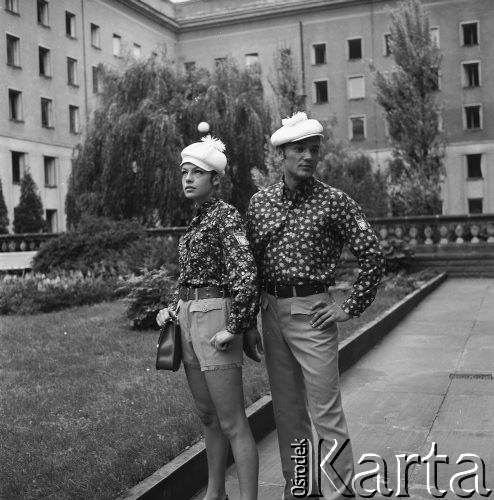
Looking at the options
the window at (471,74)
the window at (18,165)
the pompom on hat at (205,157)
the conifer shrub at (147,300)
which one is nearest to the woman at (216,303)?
the pompom on hat at (205,157)

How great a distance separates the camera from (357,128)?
54219 millimetres

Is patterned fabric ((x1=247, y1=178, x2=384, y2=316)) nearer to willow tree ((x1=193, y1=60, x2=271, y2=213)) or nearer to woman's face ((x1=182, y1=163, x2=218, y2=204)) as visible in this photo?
woman's face ((x1=182, y1=163, x2=218, y2=204))

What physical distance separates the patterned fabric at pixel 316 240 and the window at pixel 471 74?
50260 millimetres

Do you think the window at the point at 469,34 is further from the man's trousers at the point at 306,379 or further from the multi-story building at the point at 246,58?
the man's trousers at the point at 306,379

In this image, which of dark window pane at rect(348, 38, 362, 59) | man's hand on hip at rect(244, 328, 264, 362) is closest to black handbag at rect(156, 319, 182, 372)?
man's hand on hip at rect(244, 328, 264, 362)

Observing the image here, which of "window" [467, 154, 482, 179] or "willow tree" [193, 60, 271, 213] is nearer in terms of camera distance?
"willow tree" [193, 60, 271, 213]

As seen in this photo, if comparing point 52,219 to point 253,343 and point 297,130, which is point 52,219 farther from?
point 297,130

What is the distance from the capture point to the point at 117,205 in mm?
26375

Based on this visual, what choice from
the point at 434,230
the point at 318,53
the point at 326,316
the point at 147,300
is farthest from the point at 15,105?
the point at 326,316

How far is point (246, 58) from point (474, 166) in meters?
18.2

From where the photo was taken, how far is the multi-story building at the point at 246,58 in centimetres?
4494

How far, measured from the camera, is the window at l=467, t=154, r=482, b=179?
5106 cm

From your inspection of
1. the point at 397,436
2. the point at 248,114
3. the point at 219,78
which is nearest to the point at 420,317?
the point at 397,436

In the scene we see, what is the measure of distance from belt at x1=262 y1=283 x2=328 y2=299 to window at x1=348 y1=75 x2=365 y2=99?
5167 cm
